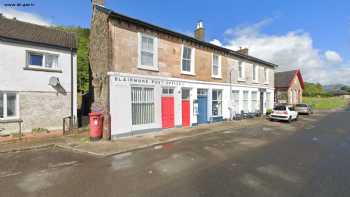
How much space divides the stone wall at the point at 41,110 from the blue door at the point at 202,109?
954cm

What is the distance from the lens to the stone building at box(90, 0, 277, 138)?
10.9 metres

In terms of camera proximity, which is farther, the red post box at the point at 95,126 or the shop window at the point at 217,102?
the shop window at the point at 217,102

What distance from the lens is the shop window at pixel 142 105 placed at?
11773 millimetres

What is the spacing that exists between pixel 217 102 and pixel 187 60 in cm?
508

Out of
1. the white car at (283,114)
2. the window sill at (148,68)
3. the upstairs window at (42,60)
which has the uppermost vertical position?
the upstairs window at (42,60)

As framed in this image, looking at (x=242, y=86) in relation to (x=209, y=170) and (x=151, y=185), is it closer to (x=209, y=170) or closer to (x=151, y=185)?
(x=209, y=170)

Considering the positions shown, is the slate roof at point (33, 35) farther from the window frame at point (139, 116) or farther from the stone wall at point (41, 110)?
the window frame at point (139, 116)

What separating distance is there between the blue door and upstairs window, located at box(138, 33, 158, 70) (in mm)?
5105

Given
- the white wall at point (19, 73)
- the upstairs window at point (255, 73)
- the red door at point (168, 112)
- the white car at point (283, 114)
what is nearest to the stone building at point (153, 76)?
the red door at point (168, 112)

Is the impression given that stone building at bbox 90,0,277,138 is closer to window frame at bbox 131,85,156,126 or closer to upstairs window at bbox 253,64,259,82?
window frame at bbox 131,85,156,126

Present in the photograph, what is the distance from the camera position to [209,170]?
19.9 feet

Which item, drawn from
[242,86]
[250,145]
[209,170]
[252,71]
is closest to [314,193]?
[209,170]

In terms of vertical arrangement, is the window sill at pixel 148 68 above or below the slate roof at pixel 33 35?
below

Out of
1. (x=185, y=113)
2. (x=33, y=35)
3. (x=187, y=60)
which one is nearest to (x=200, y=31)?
(x=187, y=60)
